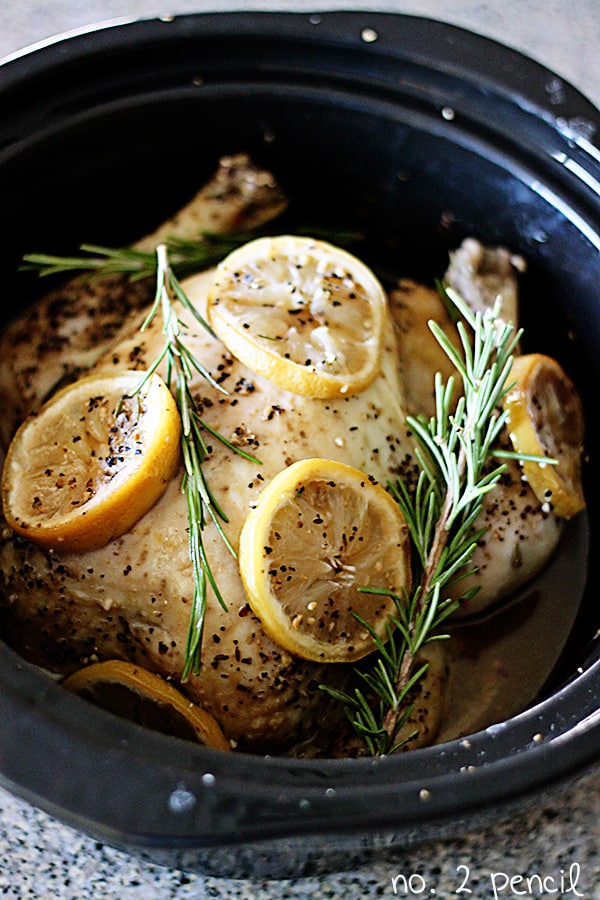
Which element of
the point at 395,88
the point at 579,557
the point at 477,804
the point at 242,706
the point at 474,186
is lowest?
the point at 477,804

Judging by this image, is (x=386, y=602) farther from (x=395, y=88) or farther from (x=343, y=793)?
(x=395, y=88)

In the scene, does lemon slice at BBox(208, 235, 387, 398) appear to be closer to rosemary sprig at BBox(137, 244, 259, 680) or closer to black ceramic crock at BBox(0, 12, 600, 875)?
rosemary sprig at BBox(137, 244, 259, 680)

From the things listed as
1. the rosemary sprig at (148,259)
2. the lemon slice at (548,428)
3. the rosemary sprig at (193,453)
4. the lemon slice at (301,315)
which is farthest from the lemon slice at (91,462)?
the lemon slice at (548,428)

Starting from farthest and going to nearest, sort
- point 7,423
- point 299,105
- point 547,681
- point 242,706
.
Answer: point 299,105
point 7,423
point 547,681
point 242,706

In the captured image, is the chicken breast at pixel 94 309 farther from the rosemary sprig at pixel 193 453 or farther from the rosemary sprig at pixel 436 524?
the rosemary sprig at pixel 436 524

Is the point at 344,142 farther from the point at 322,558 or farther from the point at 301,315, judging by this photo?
the point at 322,558

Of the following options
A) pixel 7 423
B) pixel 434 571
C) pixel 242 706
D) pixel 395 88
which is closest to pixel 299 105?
pixel 395 88

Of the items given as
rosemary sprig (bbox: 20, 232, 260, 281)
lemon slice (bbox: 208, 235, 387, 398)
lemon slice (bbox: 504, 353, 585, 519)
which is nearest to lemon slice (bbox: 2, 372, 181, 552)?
lemon slice (bbox: 208, 235, 387, 398)
